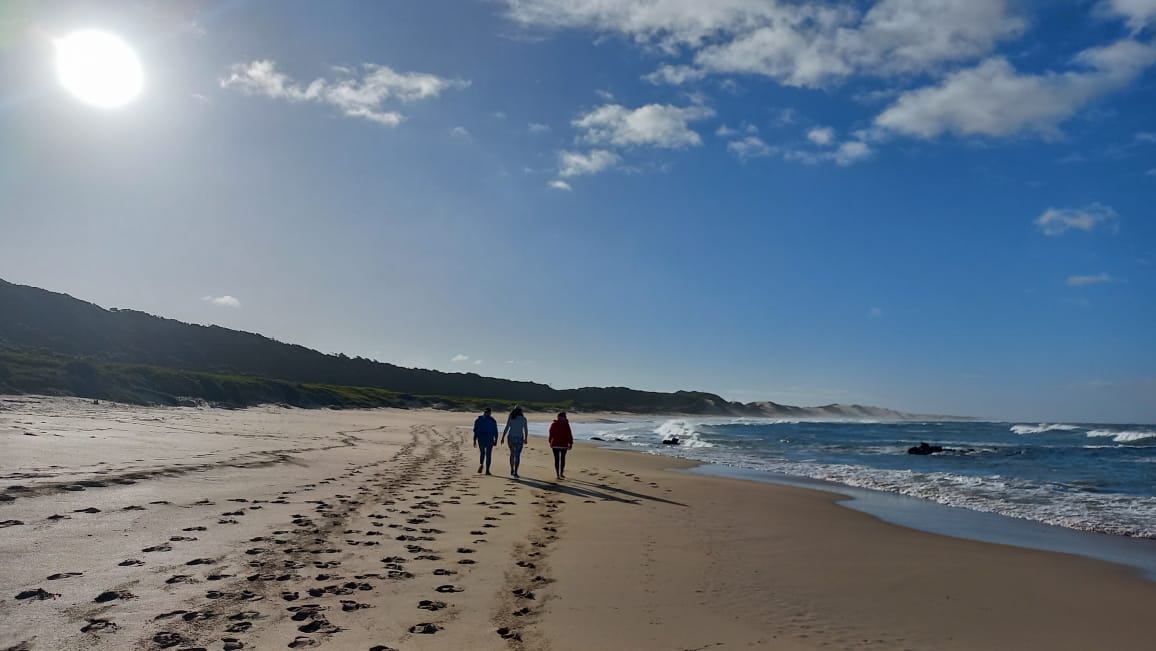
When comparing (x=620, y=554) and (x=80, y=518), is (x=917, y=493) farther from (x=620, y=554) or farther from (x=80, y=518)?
(x=80, y=518)

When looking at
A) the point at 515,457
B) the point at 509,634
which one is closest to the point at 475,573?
the point at 509,634

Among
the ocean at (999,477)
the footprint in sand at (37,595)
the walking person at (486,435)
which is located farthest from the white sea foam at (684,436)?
the footprint in sand at (37,595)

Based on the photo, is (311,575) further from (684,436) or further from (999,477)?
(684,436)

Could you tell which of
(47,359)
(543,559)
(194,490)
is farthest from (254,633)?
(47,359)

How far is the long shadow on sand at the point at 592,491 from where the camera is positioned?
1370 cm

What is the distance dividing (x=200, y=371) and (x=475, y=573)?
256 feet

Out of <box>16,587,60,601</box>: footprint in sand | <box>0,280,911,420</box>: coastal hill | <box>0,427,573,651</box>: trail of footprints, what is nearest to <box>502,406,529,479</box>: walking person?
<box>0,427,573,651</box>: trail of footprints

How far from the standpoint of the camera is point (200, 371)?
74000 mm

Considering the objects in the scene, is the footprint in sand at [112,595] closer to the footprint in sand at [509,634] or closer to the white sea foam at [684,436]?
the footprint in sand at [509,634]

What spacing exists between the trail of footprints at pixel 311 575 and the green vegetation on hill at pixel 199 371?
91.2 ft

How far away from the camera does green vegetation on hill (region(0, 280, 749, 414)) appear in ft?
118

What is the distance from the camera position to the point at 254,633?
4887 mm

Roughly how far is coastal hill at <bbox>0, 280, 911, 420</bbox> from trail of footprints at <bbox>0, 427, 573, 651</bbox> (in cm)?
2769

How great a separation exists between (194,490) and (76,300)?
3416 inches
